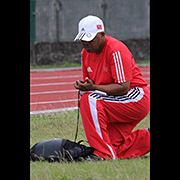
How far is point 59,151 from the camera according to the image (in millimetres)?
4562

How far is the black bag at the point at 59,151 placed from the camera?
4535mm

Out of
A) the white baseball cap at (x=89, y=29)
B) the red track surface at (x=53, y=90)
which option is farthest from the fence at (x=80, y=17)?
the white baseball cap at (x=89, y=29)

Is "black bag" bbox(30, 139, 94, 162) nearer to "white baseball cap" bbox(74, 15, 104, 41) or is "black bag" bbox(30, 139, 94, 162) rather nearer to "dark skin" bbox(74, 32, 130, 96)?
"dark skin" bbox(74, 32, 130, 96)

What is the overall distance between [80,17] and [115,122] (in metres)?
15.5

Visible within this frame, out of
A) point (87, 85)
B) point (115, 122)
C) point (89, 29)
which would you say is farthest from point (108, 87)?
point (89, 29)

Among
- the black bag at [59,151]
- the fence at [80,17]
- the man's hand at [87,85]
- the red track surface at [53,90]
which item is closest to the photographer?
the black bag at [59,151]

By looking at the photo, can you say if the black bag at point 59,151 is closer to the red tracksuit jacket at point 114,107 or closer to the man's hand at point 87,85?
the red tracksuit jacket at point 114,107

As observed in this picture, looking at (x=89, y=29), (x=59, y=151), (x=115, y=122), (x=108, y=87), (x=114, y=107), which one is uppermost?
(x=89, y=29)

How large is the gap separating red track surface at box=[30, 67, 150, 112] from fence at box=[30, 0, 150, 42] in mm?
2377

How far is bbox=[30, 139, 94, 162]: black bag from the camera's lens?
4.54 meters

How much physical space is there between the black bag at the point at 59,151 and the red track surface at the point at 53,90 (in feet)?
12.0

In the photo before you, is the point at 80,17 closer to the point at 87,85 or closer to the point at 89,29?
the point at 89,29

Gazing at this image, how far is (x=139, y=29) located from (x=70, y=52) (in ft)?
13.5
